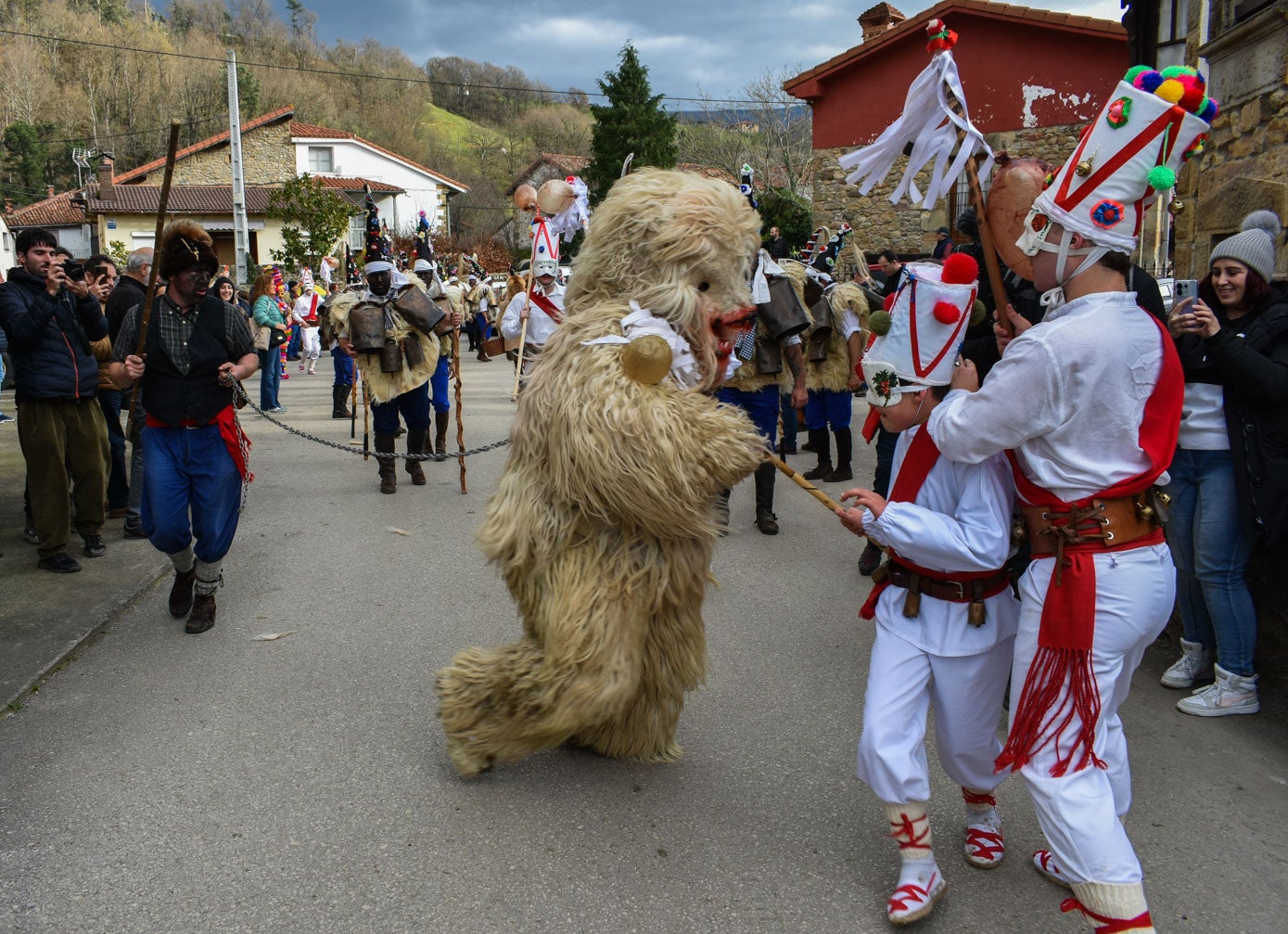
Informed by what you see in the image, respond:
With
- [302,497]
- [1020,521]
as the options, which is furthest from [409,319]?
[1020,521]

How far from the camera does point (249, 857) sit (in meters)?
2.94

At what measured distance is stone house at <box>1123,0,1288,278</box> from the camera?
4773 millimetres

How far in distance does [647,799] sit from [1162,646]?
3.00m

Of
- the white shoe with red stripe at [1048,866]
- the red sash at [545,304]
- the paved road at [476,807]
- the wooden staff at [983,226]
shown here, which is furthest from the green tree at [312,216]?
the white shoe with red stripe at [1048,866]

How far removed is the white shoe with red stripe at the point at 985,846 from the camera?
288 centimetres

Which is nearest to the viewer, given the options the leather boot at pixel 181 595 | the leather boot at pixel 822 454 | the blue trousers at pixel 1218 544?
the blue trousers at pixel 1218 544

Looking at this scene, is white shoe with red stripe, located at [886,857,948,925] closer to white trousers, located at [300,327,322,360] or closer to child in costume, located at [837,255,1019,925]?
child in costume, located at [837,255,1019,925]

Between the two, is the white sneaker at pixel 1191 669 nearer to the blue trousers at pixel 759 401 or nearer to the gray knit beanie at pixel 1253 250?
the gray knit beanie at pixel 1253 250

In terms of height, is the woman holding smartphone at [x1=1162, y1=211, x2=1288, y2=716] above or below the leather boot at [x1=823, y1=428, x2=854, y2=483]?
above

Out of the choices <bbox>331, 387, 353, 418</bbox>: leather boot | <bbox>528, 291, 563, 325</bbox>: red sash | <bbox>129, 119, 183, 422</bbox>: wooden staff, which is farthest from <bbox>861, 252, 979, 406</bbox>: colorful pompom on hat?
<bbox>331, 387, 353, 418</bbox>: leather boot

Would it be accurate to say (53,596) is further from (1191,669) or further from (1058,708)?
(1191,669)

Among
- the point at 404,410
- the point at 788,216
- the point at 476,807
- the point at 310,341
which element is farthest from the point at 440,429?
the point at 788,216

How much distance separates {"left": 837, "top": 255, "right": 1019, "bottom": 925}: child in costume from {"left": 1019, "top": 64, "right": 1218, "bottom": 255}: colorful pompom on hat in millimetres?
315

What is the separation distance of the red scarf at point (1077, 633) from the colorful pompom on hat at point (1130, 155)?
11.8 inches
